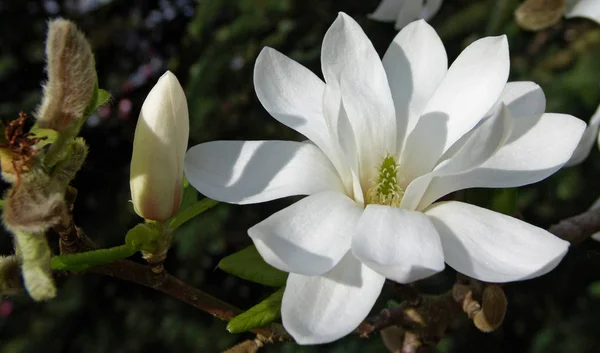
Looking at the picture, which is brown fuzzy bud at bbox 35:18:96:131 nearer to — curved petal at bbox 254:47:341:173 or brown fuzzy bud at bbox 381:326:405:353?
curved petal at bbox 254:47:341:173

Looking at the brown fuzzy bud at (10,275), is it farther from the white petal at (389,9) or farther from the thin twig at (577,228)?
the white petal at (389,9)

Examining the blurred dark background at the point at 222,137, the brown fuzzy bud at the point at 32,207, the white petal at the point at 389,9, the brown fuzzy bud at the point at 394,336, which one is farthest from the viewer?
the blurred dark background at the point at 222,137

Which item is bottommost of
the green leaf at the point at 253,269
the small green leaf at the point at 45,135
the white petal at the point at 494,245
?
the green leaf at the point at 253,269

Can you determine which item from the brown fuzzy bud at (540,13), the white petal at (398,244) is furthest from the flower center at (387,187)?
the brown fuzzy bud at (540,13)

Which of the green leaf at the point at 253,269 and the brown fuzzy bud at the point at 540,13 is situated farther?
the brown fuzzy bud at the point at 540,13

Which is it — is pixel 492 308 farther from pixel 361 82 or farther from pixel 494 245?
pixel 361 82

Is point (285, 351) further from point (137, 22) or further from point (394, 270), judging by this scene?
point (137, 22)

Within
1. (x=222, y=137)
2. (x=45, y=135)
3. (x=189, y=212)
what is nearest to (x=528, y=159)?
(x=189, y=212)
